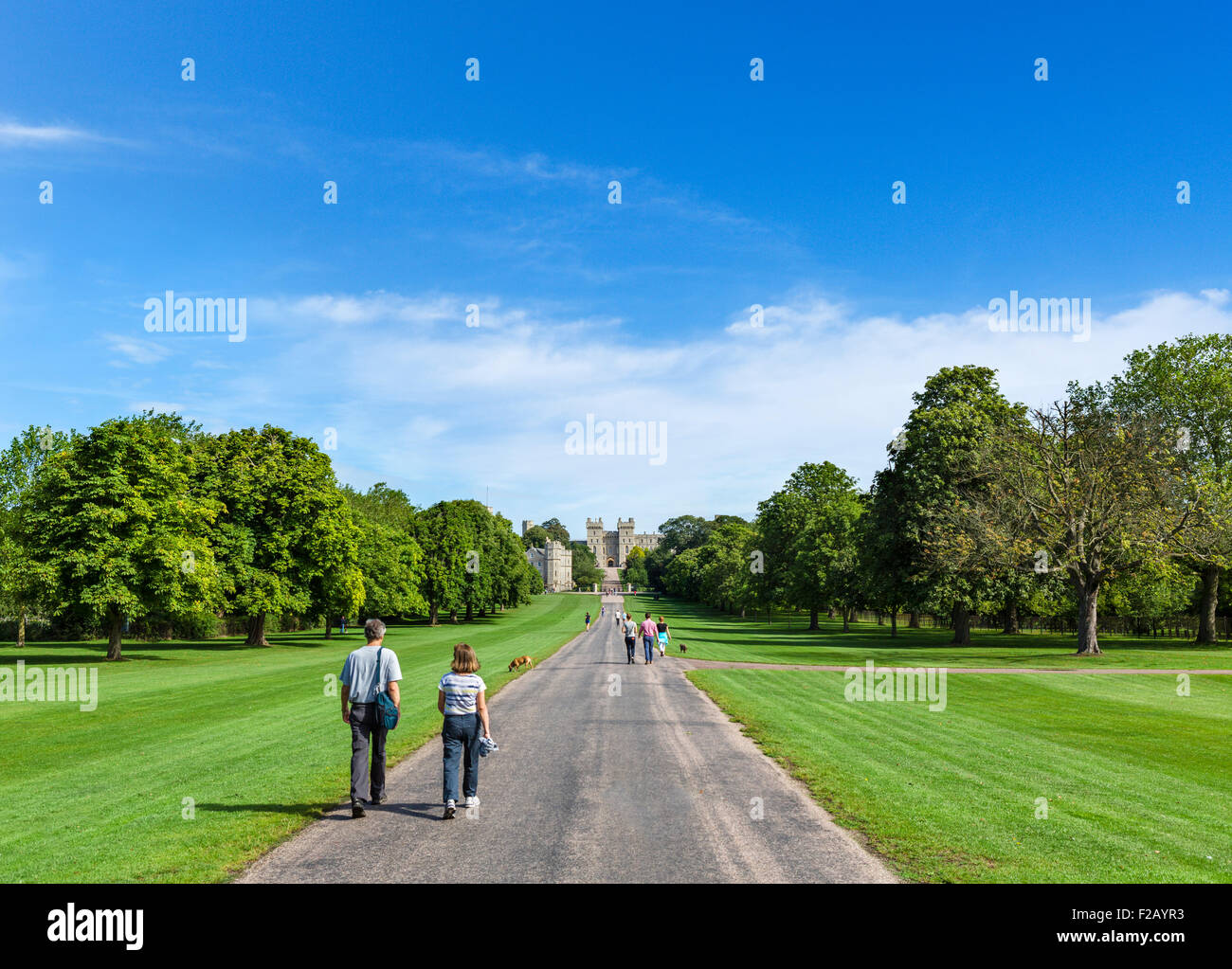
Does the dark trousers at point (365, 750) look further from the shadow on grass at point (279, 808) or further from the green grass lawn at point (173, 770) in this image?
the green grass lawn at point (173, 770)

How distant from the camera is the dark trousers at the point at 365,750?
970cm

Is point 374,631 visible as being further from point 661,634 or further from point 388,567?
point 388,567

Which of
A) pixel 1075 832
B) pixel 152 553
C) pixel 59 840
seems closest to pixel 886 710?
pixel 1075 832

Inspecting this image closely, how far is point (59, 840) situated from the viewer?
9070mm

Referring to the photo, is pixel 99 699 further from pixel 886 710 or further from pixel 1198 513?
pixel 1198 513

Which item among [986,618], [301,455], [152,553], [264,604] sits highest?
[301,455]

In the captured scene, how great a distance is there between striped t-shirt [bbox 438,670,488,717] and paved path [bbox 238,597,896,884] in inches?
50.7

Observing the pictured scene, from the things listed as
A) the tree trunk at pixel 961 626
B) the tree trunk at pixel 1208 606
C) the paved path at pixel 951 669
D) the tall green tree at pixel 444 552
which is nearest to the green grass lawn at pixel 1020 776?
the paved path at pixel 951 669

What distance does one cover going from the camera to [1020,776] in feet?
41.3

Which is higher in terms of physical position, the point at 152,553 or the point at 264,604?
the point at 152,553

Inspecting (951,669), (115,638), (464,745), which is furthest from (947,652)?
(115,638)

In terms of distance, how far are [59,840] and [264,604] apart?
42.5 metres

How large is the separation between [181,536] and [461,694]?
38.1 metres

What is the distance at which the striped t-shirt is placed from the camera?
32.7ft
